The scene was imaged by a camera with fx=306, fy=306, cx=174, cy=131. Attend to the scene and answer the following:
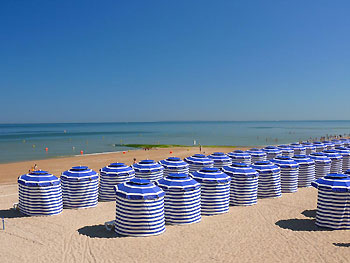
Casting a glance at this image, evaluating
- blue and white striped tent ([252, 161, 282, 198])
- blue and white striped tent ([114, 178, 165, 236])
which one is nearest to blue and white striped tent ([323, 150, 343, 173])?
blue and white striped tent ([252, 161, 282, 198])

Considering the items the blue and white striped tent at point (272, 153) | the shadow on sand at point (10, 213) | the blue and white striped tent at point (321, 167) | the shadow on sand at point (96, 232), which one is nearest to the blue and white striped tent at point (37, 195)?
the shadow on sand at point (10, 213)

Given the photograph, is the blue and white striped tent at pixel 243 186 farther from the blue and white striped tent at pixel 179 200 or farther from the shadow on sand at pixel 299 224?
the blue and white striped tent at pixel 179 200

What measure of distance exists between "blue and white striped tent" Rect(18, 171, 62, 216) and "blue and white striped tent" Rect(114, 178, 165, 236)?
4117 mm

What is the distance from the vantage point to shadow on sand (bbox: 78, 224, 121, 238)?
11496 millimetres

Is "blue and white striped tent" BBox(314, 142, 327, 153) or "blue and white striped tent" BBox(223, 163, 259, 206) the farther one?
"blue and white striped tent" BBox(314, 142, 327, 153)

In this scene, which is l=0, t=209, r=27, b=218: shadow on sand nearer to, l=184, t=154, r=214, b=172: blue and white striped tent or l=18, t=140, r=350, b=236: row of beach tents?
l=18, t=140, r=350, b=236: row of beach tents

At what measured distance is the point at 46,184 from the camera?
13.7 meters

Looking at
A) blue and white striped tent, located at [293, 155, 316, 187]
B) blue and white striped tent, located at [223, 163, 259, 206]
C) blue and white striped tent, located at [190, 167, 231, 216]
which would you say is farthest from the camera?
blue and white striped tent, located at [293, 155, 316, 187]

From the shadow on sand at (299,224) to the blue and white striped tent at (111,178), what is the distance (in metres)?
7.79

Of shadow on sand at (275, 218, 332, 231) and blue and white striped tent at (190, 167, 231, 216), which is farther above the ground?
blue and white striped tent at (190, 167, 231, 216)

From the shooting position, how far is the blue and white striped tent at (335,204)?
1208 cm

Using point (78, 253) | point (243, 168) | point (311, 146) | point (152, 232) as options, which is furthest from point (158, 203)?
point (311, 146)

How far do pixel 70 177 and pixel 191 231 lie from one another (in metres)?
6.62

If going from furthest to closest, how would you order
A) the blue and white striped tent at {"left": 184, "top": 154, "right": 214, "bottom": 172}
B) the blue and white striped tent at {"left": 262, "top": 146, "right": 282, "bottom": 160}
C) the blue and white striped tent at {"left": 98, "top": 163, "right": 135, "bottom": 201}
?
the blue and white striped tent at {"left": 262, "top": 146, "right": 282, "bottom": 160}
the blue and white striped tent at {"left": 184, "top": 154, "right": 214, "bottom": 172}
the blue and white striped tent at {"left": 98, "top": 163, "right": 135, "bottom": 201}
